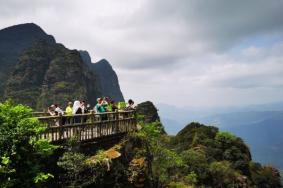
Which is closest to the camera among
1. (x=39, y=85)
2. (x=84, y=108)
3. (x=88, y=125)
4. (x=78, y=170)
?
(x=78, y=170)

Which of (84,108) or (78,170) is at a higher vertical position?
(84,108)

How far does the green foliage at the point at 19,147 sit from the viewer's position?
52.8 feet

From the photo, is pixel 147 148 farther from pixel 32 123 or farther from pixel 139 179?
pixel 32 123

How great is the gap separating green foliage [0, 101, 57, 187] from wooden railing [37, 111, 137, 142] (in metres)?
2.35

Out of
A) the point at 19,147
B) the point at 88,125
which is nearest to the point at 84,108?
the point at 88,125

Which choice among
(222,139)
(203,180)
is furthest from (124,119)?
(222,139)

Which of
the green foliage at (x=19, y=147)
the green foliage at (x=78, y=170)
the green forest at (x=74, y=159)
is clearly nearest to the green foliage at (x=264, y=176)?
the green forest at (x=74, y=159)

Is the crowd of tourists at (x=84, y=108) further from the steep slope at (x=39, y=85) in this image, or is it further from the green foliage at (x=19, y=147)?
the steep slope at (x=39, y=85)

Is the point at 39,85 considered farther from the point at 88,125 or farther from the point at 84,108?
the point at 88,125

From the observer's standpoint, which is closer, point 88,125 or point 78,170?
point 78,170

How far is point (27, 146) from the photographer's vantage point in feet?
55.9

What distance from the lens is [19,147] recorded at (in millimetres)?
16625

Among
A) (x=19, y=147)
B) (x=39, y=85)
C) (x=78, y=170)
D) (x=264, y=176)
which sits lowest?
(x=264, y=176)

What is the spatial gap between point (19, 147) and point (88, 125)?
7.80m
